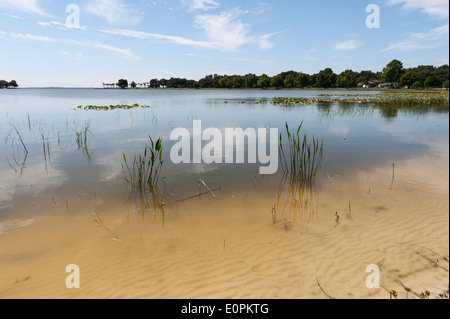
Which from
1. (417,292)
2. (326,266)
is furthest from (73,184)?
(417,292)

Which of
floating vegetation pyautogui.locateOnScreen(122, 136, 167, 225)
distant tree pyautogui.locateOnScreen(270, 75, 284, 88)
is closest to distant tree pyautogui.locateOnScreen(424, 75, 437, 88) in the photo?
distant tree pyautogui.locateOnScreen(270, 75, 284, 88)

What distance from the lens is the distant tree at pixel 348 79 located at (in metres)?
147

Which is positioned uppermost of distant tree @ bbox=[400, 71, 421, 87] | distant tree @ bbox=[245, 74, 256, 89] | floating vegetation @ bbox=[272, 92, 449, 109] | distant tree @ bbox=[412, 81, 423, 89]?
distant tree @ bbox=[245, 74, 256, 89]

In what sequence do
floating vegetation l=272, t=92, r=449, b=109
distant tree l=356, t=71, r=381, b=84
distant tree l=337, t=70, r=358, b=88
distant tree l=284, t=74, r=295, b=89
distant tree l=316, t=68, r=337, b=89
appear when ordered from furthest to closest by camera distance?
distant tree l=356, t=71, r=381, b=84
distant tree l=284, t=74, r=295, b=89
distant tree l=316, t=68, r=337, b=89
distant tree l=337, t=70, r=358, b=88
floating vegetation l=272, t=92, r=449, b=109

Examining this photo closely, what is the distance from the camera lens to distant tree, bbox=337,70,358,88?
147 metres

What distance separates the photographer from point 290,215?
6875mm

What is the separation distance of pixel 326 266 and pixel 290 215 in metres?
2.18

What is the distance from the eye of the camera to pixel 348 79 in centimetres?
15125

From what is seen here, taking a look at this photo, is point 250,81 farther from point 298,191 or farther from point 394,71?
point 298,191

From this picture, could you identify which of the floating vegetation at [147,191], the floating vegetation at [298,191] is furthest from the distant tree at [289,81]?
the floating vegetation at [147,191]

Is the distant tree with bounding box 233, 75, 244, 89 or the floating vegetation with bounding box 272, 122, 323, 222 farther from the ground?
the distant tree with bounding box 233, 75, 244, 89

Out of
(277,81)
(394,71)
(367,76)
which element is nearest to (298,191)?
(394,71)

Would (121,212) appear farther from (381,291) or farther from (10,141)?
(10,141)

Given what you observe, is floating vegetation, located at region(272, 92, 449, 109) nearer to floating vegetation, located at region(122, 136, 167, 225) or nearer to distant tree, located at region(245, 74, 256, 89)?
floating vegetation, located at region(122, 136, 167, 225)
